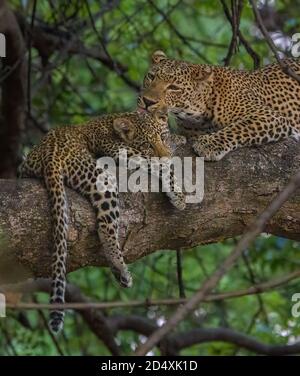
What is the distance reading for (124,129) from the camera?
592cm

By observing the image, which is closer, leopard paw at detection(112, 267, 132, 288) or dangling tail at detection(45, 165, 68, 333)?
dangling tail at detection(45, 165, 68, 333)

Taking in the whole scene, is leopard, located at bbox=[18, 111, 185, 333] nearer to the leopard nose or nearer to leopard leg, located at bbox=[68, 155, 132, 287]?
leopard leg, located at bbox=[68, 155, 132, 287]

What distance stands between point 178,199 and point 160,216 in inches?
5.1

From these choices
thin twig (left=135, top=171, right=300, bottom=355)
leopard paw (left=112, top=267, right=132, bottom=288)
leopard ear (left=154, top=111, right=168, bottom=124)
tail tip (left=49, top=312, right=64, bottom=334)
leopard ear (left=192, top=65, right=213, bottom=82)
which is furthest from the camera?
leopard ear (left=192, top=65, right=213, bottom=82)

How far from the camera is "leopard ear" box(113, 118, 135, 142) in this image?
5.89m

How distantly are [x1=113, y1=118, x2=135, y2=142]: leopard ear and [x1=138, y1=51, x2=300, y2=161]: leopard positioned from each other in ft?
1.09

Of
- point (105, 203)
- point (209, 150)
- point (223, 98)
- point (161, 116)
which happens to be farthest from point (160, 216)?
point (223, 98)

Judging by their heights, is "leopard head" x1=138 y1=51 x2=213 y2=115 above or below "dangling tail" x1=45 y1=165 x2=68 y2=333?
above

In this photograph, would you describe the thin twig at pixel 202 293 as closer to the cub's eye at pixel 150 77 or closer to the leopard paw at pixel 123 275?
the leopard paw at pixel 123 275

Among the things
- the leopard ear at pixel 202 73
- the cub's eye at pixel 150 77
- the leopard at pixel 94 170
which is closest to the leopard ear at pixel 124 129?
the leopard at pixel 94 170

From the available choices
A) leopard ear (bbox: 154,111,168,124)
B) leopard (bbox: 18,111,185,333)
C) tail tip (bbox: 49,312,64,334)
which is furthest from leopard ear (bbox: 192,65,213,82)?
tail tip (bbox: 49,312,64,334)

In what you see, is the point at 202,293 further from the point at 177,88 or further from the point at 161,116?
the point at 177,88

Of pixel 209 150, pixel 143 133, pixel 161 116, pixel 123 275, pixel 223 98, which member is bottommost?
pixel 123 275
